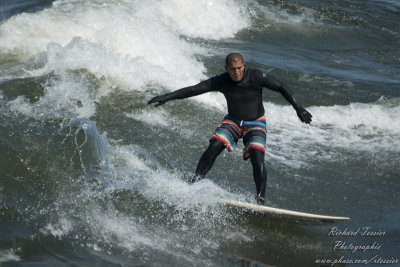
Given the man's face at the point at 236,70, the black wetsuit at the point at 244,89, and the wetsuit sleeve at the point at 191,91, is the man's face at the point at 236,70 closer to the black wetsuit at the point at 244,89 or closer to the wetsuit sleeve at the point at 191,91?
the black wetsuit at the point at 244,89

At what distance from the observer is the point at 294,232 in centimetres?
606

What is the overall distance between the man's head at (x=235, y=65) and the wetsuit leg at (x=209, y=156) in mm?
814

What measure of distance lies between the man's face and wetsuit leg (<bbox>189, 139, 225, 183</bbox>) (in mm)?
779

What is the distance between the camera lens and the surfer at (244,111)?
6.03 metres

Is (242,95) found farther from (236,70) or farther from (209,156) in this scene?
(209,156)

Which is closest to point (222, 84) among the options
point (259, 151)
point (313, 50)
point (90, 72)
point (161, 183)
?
point (259, 151)

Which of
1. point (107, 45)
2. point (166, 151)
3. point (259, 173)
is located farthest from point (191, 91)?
point (107, 45)

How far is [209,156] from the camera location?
6.22m

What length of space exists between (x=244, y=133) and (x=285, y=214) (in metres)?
1.14

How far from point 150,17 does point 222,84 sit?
9.73 m

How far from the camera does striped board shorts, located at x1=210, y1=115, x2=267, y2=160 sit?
6.14 metres

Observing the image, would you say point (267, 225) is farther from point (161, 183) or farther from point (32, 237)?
point (32, 237)

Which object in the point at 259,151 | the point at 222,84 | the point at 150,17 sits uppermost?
the point at 222,84

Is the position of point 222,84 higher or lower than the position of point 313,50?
higher
